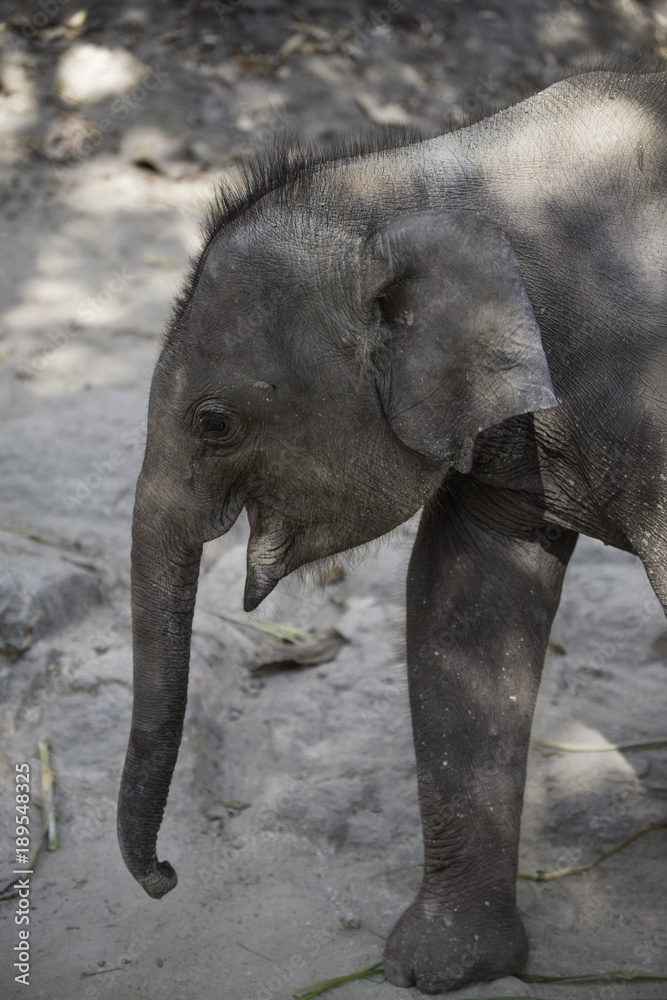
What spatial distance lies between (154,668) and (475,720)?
914 mm

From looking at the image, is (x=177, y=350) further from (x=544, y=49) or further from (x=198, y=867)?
(x=544, y=49)

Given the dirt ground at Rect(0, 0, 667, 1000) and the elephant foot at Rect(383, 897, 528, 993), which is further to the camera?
the dirt ground at Rect(0, 0, 667, 1000)

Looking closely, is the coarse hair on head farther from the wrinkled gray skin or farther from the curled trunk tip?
the curled trunk tip

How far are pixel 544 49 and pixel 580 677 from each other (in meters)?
6.93

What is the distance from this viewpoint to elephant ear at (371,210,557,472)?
7.34 ft

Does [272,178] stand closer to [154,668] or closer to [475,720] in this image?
[154,668]

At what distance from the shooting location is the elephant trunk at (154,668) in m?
2.56

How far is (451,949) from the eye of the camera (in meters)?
2.96

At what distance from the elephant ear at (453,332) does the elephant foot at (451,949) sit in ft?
4.48

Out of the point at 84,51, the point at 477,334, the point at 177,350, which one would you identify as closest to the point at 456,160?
the point at 477,334

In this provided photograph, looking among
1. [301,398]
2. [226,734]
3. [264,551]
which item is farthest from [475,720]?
[226,734]

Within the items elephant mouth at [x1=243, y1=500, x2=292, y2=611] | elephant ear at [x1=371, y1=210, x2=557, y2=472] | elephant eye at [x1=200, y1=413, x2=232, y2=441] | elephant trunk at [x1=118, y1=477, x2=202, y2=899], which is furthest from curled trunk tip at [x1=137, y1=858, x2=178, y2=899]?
elephant ear at [x1=371, y1=210, x2=557, y2=472]

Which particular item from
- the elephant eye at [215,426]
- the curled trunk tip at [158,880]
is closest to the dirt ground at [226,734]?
the curled trunk tip at [158,880]

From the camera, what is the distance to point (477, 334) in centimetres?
227
